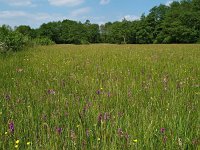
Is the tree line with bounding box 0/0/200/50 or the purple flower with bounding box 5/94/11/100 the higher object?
the tree line with bounding box 0/0/200/50

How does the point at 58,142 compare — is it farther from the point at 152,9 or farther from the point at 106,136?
the point at 152,9

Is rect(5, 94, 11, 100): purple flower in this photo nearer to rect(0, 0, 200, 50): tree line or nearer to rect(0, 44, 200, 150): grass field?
rect(0, 44, 200, 150): grass field

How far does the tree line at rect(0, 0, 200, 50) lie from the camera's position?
3000 inches

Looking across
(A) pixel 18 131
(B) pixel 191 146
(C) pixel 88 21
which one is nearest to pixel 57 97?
(A) pixel 18 131

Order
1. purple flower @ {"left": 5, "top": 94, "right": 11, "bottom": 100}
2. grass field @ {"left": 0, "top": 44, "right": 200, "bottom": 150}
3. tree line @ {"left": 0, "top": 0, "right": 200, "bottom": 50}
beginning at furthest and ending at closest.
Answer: tree line @ {"left": 0, "top": 0, "right": 200, "bottom": 50}, purple flower @ {"left": 5, "top": 94, "right": 11, "bottom": 100}, grass field @ {"left": 0, "top": 44, "right": 200, "bottom": 150}

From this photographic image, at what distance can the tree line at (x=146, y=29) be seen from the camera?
250ft

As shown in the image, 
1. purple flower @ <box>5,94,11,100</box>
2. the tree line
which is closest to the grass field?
purple flower @ <box>5,94,11,100</box>

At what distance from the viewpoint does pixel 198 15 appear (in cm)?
7569

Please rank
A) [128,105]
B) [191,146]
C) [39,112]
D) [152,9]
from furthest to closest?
[152,9] < [128,105] < [39,112] < [191,146]

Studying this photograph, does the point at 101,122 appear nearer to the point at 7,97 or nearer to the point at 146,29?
the point at 7,97

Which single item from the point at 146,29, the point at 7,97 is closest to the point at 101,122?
the point at 7,97

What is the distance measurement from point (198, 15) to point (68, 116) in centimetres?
7890

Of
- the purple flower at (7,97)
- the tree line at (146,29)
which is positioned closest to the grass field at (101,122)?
the purple flower at (7,97)

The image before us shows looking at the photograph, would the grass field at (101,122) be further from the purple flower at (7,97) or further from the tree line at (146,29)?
the tree line at (146,29)
